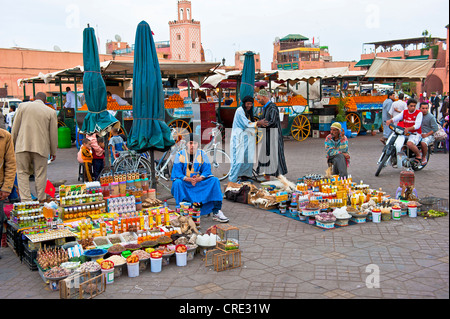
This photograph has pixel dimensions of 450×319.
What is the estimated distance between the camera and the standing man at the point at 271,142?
841 cm

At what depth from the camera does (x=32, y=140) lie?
608 cm

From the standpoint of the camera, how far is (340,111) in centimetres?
1633

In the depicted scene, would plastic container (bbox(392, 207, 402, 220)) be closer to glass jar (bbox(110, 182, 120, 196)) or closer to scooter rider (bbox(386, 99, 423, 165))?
scooter rider (bbox(386, 99, 423, 165))

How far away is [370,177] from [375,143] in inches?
256

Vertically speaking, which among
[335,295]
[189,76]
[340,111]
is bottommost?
[335,295]

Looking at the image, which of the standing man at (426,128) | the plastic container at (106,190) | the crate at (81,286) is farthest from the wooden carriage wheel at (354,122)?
the crate at (81,286)

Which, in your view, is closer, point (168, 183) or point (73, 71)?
point (168, 183)

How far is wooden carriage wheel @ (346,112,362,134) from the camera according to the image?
17672 mm

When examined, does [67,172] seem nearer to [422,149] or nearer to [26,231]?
[26,231]

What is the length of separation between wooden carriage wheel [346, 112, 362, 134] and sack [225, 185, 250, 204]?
11.4 meters

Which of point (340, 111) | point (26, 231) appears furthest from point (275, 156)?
point (340, 111)

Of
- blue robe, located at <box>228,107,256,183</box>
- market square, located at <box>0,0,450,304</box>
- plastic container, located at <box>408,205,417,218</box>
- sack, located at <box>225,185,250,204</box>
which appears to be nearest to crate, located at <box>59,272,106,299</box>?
market square, located at <box>0,0,450,304</box>

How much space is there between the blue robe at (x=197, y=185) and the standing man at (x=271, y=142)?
249 cm

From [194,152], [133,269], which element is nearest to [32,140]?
[194,152]
